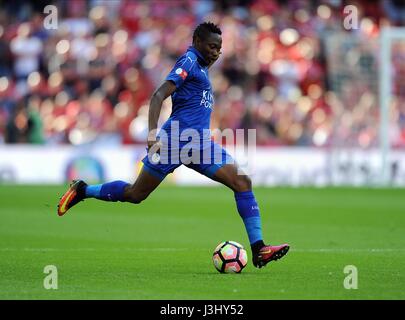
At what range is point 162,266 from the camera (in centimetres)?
953

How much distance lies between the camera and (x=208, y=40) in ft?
30.2

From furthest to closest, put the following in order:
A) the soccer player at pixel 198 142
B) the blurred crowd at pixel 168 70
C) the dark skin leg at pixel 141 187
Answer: the blurred crowd at pixel 168 70 → the dark skin leg at pixel 141 187 → the soccer player at pixel 198 142

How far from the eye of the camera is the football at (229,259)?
8977 mm

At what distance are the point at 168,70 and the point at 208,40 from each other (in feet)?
52.6

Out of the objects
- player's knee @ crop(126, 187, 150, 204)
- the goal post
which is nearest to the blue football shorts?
player's knee @ crop(126, 187, 150, 204)

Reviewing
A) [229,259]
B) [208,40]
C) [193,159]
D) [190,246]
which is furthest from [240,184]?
[190,246]

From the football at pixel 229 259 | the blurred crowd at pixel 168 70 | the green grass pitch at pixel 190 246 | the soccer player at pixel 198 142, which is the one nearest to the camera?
the green grass pitch at pixel 190 246

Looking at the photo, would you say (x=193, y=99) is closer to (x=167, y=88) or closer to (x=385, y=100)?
(x=167, y=88)

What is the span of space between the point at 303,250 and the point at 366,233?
7.42 feet

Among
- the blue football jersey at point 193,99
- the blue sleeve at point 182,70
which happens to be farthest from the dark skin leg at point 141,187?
the blue sleeve at point 182,70

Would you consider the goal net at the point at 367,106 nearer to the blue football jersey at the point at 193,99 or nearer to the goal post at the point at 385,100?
the goal post at the point at 385,100

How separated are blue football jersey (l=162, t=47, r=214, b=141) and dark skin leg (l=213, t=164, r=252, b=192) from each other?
0.35 m

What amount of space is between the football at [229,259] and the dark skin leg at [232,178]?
0.57 m

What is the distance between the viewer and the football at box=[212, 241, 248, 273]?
8977mm
